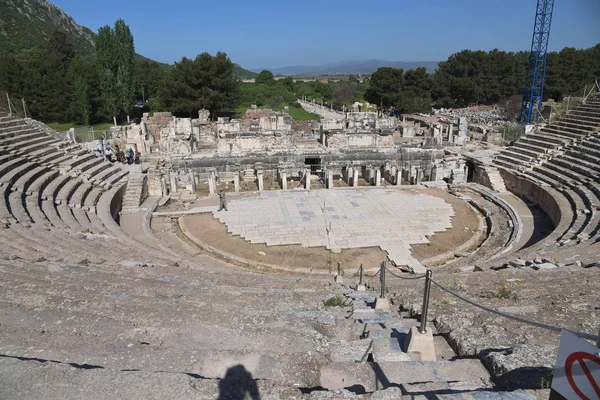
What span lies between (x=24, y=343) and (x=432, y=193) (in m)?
18.3

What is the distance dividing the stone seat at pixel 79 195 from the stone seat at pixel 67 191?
0.38 ft

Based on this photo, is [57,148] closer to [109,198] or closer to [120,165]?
[120,165]

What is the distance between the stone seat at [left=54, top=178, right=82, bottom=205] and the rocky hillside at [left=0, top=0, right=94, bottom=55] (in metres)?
57.9

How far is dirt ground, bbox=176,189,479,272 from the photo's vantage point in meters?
12.6

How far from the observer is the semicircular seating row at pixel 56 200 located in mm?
9219

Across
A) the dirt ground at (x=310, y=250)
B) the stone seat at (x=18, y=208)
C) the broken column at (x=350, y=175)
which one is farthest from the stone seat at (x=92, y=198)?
the broken column at (x=350, y=175)

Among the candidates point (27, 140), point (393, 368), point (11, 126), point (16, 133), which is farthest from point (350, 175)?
point (393, 368)

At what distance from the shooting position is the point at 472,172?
22578mm

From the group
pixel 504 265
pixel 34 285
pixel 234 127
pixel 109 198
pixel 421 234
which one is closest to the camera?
pixel 34 285

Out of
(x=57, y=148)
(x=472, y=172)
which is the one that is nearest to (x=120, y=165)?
(x=57, y=148)

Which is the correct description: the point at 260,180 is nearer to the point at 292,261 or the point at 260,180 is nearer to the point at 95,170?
the point at 95,170

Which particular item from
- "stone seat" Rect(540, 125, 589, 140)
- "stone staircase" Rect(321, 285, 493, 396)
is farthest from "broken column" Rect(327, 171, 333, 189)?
"stone staircase" Rect(321, 285, 493, 396)

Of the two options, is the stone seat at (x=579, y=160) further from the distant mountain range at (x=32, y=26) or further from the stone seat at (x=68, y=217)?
the distant mountain range at (x=32, y=26)

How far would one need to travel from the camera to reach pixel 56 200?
1409 cm
